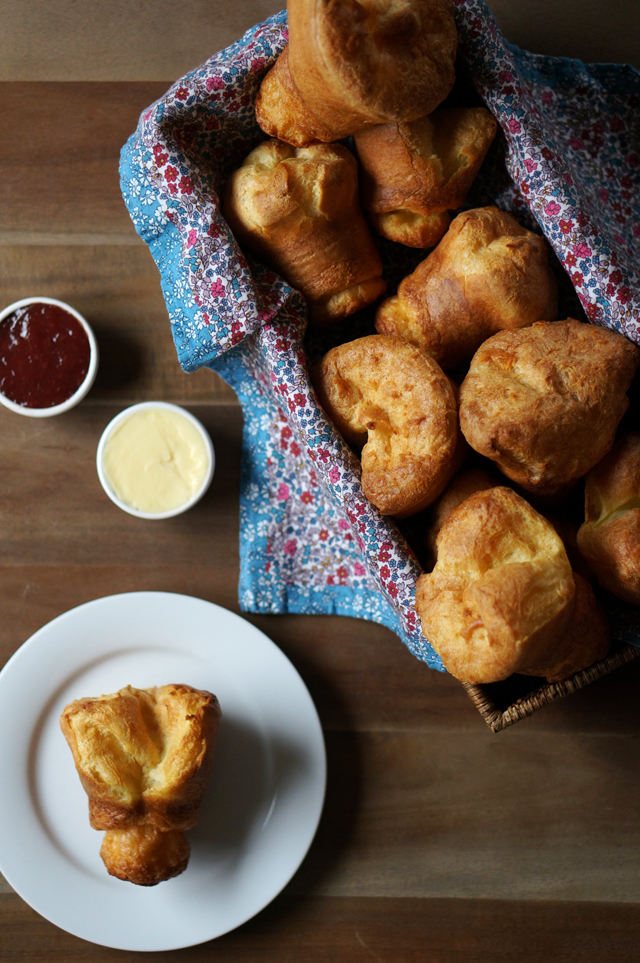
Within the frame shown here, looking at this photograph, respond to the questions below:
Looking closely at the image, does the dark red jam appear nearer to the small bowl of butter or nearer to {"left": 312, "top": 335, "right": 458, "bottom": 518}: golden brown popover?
the small bowl of butter

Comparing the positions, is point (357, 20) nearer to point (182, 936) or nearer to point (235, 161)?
point (235, 161)

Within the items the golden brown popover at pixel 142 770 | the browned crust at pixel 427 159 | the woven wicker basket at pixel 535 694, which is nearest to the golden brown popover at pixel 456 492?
the woven wicker basket at pixel 535 694

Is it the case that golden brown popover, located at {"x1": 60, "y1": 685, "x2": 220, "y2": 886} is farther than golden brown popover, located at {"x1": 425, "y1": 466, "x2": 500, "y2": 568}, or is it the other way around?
golden brown popover, located at {"x1": 60, "y1": 685, "x2": 220, "y2": 886}

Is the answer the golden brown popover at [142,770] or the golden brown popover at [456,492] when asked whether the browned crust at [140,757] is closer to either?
the golden brown popover at [142,770]

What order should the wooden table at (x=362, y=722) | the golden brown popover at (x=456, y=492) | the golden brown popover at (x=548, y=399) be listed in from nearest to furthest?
1. the golden brown popover at (x=548, y=399)
2. the golden brown popover at (x=456, y=492)
3. the wooden table at (x=362, y=722)

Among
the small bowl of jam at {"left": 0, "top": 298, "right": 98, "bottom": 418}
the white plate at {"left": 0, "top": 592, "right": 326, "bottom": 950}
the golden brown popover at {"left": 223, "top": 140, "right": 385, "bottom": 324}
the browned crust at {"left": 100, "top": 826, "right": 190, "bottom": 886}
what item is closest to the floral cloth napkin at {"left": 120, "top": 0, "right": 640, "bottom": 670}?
the golden brown popover at {"left": 223, "top": 140, "right": 385, "bottom": 324}

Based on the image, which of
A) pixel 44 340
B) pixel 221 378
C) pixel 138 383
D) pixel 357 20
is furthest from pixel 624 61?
pixel 44 340
